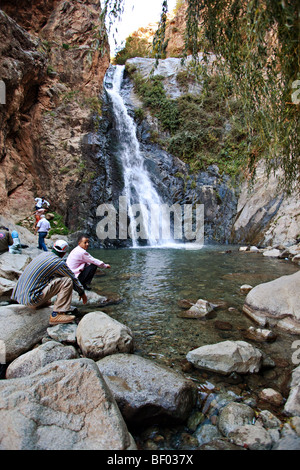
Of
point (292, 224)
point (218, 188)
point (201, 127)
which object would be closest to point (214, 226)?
point (218, 188)

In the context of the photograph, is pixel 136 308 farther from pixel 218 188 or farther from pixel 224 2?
pixel 218 188

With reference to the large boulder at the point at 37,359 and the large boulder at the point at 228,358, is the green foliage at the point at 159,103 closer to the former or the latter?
the large boulder at the point at 228,358

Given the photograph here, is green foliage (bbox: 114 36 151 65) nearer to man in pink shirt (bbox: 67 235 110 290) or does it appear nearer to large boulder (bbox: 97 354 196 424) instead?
man in pink shirt (bbox: 67 235 110 290)

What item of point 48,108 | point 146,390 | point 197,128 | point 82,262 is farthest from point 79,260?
point 197,128

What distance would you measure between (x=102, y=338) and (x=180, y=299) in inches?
110

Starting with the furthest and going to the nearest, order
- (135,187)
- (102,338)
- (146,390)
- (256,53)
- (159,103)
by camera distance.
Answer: (159,103), (135,187), (102,338), (256,53), (146,390)

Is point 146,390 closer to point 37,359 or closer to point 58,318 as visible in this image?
point 37,359

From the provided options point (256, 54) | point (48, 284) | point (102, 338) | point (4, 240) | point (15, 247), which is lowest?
point (102, 338)

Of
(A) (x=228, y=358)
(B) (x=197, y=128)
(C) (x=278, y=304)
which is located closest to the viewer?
(A) (x=228, y=358)

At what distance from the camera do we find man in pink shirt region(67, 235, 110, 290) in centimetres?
589

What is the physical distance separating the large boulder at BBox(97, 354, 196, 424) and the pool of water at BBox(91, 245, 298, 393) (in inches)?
19.0

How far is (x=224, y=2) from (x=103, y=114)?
18.0 metres

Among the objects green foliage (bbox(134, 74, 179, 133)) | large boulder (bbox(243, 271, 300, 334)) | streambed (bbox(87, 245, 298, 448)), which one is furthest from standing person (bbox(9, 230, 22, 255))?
green foliage (bbox(134, 74, 179, 133))

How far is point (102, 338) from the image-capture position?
3432 mm
